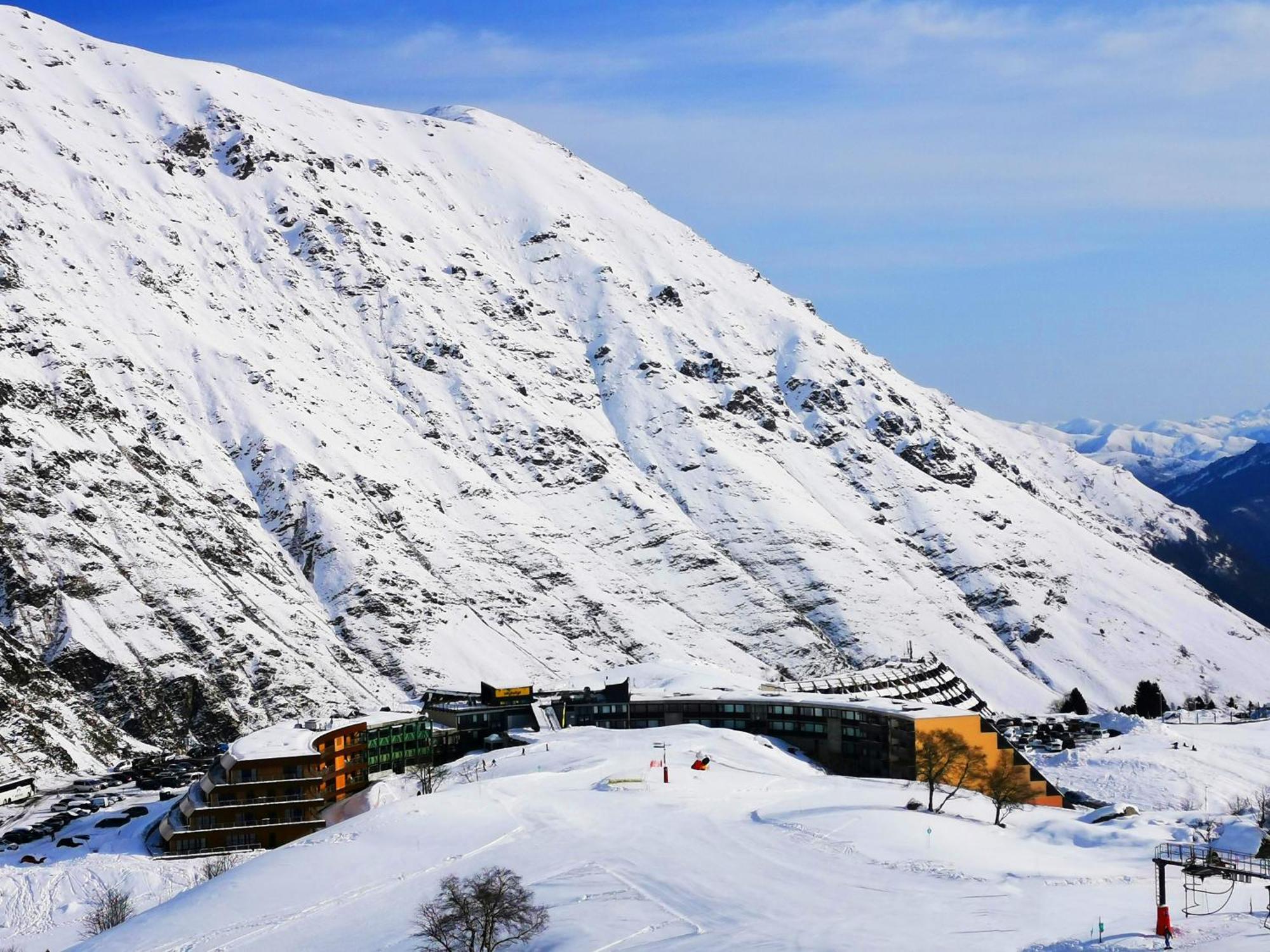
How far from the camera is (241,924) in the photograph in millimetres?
63844

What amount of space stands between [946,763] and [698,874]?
28.4 m

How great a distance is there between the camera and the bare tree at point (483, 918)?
177 feet

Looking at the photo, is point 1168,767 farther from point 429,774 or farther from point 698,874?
point 698,874

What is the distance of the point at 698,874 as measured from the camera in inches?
2594

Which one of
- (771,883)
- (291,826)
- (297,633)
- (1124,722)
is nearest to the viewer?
(771,883)

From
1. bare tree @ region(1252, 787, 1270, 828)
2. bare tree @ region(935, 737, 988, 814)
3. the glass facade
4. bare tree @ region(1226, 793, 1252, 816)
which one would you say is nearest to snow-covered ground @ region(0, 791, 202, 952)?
the glass facade

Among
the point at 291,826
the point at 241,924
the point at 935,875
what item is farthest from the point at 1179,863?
the point at 291,826

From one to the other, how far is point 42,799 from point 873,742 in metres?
70.1

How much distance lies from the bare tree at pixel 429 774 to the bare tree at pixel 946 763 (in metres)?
30.5

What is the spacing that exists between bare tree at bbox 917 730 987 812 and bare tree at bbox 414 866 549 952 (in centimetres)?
3186

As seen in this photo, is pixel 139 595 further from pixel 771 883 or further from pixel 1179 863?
pixel 1179 863

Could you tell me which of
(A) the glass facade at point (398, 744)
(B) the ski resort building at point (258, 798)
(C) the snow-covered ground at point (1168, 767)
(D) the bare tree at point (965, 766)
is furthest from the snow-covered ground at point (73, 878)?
(C) the snow-covered ground at point (1168, 767)

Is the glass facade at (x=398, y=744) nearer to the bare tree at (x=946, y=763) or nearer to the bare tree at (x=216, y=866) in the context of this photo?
the bare tree at (x=216, y=866)

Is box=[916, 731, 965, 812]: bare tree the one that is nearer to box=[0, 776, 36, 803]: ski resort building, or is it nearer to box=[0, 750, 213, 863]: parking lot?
box=[0, 750, 213, 863]: parking lot
